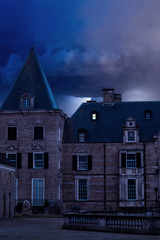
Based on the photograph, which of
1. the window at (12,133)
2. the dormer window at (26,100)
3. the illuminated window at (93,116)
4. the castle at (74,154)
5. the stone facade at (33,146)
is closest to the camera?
the stone facade at (33,146)

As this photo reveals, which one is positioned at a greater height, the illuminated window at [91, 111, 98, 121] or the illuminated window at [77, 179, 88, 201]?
the illuminated window at [91, 111, 98, 121]

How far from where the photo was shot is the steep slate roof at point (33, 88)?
56.3 meters

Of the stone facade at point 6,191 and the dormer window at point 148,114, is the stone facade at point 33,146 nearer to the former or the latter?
the stone facade at point 6,191

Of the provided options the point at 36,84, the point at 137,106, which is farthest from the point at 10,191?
the point at 137,106

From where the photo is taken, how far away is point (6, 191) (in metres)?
43.4

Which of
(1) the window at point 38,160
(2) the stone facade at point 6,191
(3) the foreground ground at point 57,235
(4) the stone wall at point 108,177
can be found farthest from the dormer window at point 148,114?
(3) the foreground ground at point 57,235

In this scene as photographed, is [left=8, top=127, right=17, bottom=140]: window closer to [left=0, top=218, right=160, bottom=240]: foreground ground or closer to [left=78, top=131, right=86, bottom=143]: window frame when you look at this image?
[left=78, top=131, right=86, bottom=143]: window frame

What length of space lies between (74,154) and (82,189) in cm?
436

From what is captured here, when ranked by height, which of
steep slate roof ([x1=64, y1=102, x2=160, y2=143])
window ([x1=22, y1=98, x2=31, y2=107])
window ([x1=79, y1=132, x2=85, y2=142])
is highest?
window ([x1=22, y1=98, x2=31, y2=107])

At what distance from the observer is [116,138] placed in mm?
56438

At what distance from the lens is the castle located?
54219 mm

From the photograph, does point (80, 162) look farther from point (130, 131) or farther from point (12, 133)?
point (12, 133)

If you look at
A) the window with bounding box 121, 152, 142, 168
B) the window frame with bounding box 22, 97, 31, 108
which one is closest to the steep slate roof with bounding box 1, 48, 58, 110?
the window frame with bounding box 22, 97, 31, 108

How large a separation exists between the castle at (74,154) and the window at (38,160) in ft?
0.39
